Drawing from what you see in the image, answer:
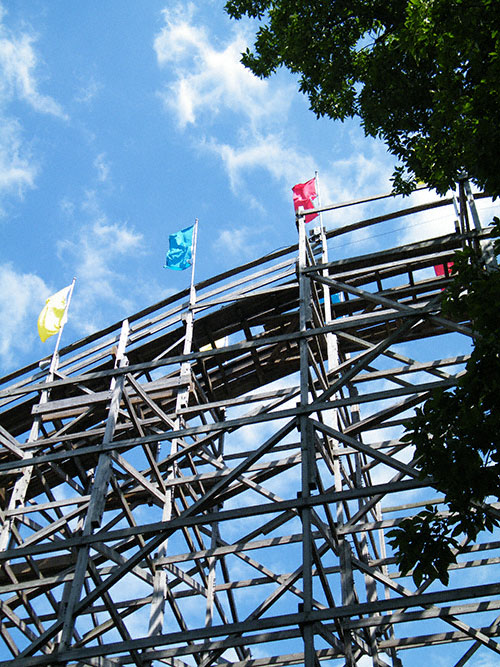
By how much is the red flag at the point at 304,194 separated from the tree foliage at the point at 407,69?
796 centimetres

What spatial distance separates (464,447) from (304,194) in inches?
545

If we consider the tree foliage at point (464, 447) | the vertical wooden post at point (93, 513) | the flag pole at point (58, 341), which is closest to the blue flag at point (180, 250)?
the flag pole at point (58, 341)

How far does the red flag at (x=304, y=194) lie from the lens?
1862cm

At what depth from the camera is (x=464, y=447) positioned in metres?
5.71

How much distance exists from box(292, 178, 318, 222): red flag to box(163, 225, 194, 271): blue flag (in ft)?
10.4

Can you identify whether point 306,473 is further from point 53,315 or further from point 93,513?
point 53,315

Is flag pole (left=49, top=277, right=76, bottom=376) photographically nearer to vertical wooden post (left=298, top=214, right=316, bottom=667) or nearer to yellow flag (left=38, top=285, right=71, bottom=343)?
yellow flag (left=38, top=285, right=71, bottom=343)

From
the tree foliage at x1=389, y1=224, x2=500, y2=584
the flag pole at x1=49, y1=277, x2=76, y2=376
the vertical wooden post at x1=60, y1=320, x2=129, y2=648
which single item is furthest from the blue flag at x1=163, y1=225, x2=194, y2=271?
the tree foliage at x1=389, y1=224, x2=500, y2=584

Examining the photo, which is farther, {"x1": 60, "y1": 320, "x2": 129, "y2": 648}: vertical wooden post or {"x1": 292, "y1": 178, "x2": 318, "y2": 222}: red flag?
{"x1": 292, "y1": 178, "x2": 318, "y2": 222}: red flag

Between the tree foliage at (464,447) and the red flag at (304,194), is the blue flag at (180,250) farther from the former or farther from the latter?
the tree foliage at (464,447)

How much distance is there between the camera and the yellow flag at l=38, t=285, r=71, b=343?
55.2ft

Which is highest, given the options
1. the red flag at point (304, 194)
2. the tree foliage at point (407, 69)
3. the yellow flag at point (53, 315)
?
the red flag at point (304, 194)

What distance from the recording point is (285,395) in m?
10.4

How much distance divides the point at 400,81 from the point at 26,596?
33.0 ft
